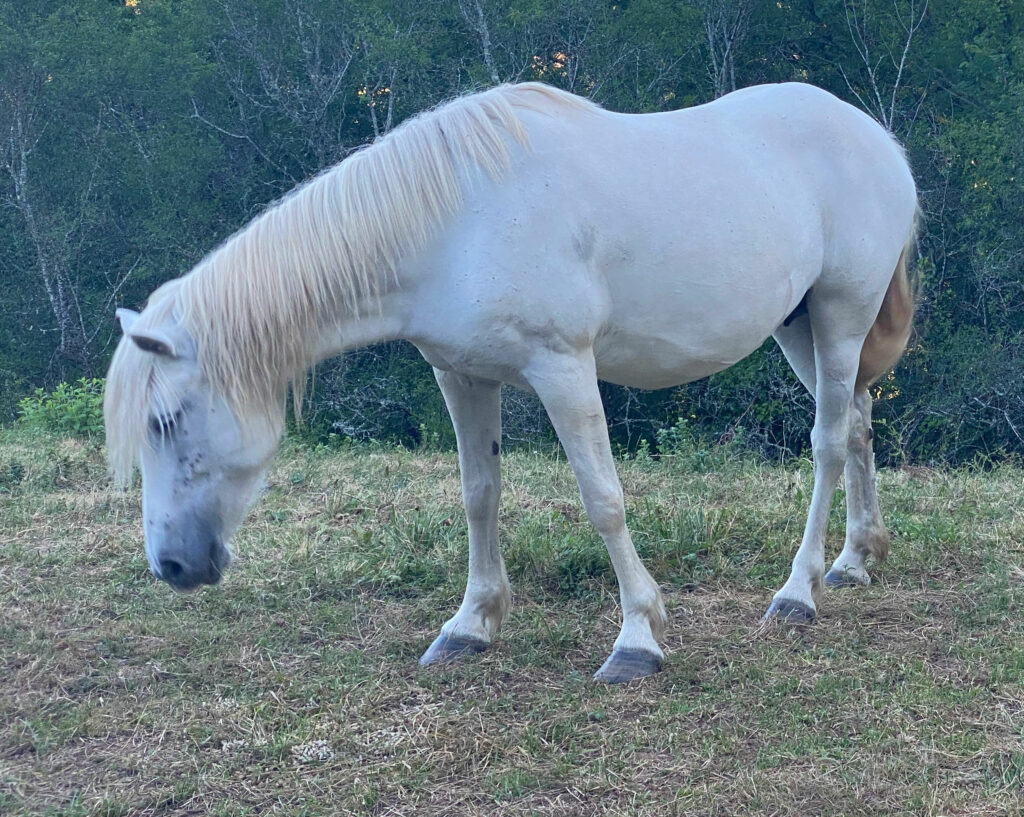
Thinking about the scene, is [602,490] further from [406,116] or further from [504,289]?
[406,116]

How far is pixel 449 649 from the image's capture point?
10.9 feet

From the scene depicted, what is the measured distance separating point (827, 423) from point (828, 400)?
0.29 ft

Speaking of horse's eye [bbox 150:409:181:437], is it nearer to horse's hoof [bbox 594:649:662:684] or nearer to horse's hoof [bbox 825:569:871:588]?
horse's hoof [bbox 594:649:662:684]

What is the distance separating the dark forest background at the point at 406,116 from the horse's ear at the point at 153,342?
892 centimetres

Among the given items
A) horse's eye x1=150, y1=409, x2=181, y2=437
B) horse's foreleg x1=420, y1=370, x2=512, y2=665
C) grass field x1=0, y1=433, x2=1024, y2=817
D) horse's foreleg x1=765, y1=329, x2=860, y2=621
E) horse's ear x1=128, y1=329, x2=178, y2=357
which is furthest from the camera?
horse's foreleg x1=765, y1=329, x2=860, y2=621

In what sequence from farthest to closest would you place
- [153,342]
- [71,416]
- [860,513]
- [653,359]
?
[71,416] < [860,513] < [653,359] < [153,342]

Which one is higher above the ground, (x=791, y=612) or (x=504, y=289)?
(x=504, y=289)

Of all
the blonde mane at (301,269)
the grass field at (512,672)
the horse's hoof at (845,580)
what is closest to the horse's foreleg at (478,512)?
the grass field at (512,672)

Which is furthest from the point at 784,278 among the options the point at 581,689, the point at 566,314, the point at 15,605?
the point at 15,605

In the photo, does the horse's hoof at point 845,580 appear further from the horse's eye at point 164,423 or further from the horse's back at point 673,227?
the horse's eye at point 164,423

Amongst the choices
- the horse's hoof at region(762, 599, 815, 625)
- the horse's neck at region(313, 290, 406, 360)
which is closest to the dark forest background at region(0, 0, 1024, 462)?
the horse's hoof at region(762, 599, 815, 625)

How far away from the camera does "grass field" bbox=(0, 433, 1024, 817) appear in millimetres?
2453

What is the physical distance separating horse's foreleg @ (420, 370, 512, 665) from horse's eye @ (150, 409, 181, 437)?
898 mm

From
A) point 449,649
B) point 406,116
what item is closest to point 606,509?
point 449,649
